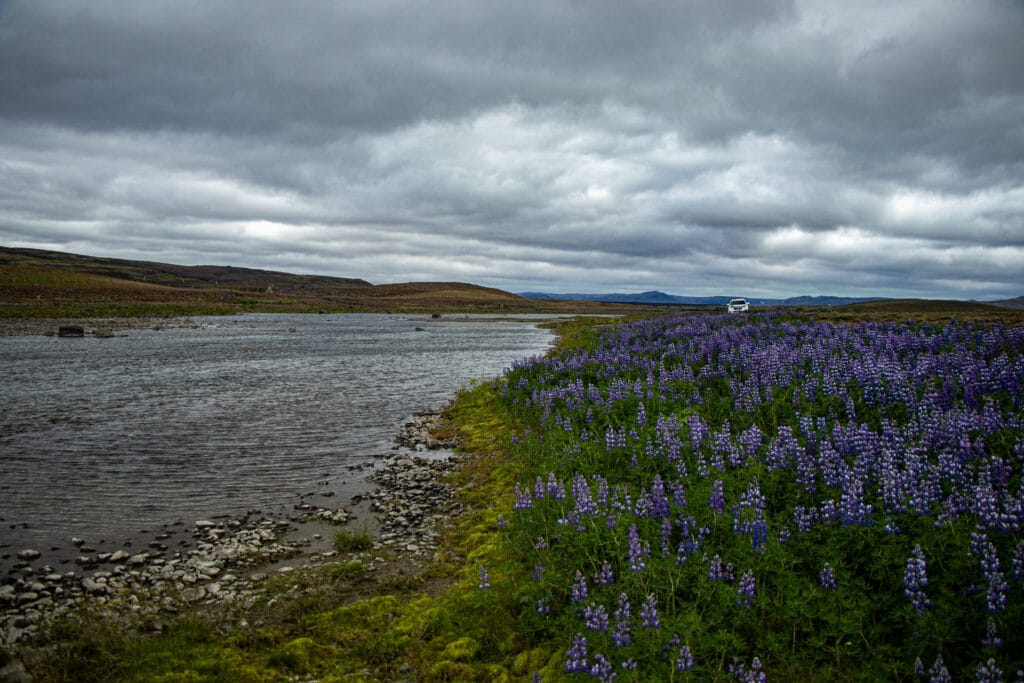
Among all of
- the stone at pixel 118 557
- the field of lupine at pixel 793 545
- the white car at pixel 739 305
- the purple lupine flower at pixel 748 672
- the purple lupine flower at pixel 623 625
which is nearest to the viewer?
the purple lupine flower at pixel 748 672

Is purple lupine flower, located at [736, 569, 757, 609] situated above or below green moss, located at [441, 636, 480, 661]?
above

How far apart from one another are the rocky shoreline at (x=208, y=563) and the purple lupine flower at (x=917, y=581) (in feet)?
21.4

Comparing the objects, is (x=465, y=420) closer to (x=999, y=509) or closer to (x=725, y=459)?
(x=725, y=459)

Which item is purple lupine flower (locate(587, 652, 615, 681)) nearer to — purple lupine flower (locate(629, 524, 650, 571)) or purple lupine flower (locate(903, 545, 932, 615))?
purple lupine flower (locate(629, 524, 650, 571))

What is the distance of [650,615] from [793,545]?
2.26 meters

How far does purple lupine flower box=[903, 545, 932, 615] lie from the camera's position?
5.44 metres

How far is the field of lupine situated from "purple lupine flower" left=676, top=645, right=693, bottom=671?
0.5 inches

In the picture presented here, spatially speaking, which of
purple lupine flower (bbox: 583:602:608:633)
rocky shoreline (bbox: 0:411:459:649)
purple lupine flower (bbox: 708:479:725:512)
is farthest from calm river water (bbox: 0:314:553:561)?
purple lupine flower (bbox: 708:479:725:512)

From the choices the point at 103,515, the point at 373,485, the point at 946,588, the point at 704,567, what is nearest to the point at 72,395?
the point at 103,515

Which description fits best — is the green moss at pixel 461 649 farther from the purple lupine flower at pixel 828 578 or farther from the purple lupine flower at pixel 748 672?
the purple lupine flower at pixel 828 578

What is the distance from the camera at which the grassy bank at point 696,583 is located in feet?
17.9

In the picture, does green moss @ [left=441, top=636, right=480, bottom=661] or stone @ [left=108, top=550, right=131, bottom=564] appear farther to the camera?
stone @ [left=108, top=550, right=131, bottom=564]

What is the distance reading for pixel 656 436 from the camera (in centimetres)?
1059

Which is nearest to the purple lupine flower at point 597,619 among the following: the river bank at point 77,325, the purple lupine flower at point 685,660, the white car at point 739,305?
the purple lupine flower at point 685,660
